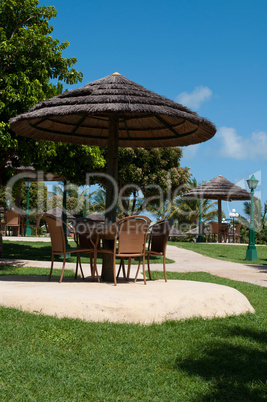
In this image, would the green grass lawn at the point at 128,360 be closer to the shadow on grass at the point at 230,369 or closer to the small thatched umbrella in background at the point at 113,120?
the shadow on grass at the point at 230,369

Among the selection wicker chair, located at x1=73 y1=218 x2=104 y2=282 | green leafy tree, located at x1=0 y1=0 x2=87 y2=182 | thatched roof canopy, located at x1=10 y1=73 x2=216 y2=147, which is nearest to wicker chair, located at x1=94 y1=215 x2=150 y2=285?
wicker chair, located at x1=73 y1=218 x2=104 y2=282

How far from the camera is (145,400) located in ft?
10.2

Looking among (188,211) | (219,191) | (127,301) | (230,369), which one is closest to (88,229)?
(127,301)

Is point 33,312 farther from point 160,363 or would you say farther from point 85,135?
point 85,135

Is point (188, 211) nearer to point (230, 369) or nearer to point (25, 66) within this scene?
point (25, 66)

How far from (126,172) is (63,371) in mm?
20071

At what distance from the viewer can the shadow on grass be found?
10.8 ft

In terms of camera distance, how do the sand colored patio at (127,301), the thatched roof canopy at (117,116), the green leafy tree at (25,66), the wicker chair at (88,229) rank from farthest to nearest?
the green leafy tree at (25,66) → the wicker chair at (88,229) → the thatched roof canopy at (117,116) → the sand colored patio at (127,301)

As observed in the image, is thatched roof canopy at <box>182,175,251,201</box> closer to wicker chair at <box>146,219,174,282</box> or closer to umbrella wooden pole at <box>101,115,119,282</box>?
wicker chair at <box>146,219,174,282</box>

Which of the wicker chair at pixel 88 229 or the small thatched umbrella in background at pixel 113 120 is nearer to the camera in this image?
the small thatched umbrella in background at pixel 113 120

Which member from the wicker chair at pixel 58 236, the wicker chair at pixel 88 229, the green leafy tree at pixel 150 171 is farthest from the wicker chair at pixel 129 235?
the green leafy tree at pixel 150 171

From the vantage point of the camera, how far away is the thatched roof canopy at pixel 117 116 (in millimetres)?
5905

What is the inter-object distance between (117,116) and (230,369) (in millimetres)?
4232

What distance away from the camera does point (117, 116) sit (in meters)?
6.89
